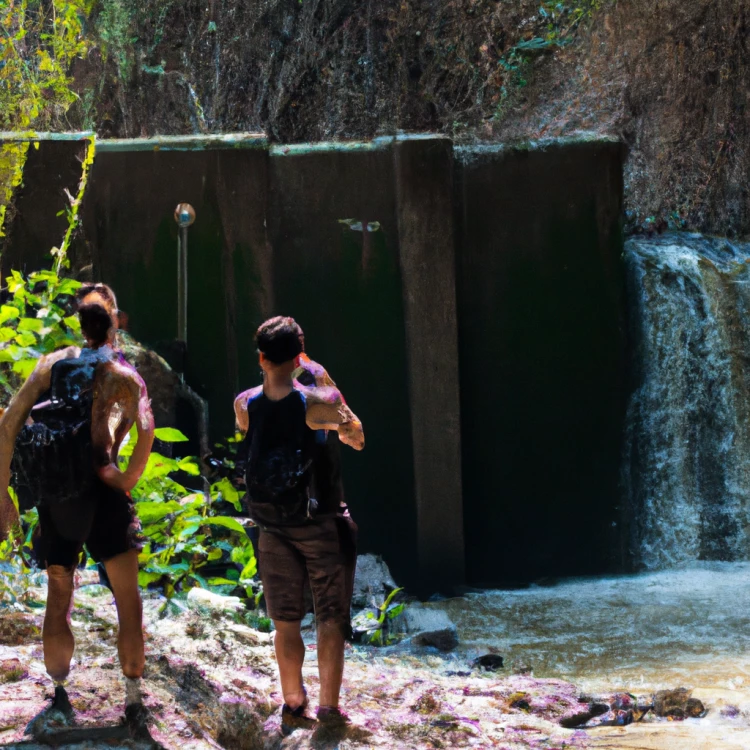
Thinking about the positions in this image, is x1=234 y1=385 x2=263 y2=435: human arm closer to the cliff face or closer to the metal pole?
the metal pole

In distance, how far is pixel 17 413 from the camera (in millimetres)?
3410

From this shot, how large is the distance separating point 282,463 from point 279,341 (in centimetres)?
41

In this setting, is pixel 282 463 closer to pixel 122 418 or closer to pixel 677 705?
pixel 122 418

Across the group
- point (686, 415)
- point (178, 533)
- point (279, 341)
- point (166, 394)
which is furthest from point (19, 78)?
point (686, 415)

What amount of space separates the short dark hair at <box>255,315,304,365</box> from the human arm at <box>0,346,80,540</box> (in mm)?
657

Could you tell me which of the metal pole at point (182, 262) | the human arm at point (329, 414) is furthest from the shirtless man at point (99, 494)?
the metal pole at point (182, 262)

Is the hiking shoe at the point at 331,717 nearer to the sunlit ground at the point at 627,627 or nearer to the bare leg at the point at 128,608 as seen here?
the bare leg at the point at 128,608

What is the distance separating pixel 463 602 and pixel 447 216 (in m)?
2.64

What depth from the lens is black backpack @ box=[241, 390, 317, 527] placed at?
3.38 metres

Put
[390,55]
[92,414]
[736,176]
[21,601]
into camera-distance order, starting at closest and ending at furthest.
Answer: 1. [92,414]
2. [21,601]
3. [736,176]
4. [390,55]

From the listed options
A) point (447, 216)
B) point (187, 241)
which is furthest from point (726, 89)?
point (187, 241)

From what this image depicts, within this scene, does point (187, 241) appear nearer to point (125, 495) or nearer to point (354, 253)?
point (354, 253)

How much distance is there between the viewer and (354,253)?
23.0 feet

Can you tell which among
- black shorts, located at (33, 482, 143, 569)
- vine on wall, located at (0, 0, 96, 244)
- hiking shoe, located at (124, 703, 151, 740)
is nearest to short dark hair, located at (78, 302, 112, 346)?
black shorts, located at (33, 482, 143, 569)
